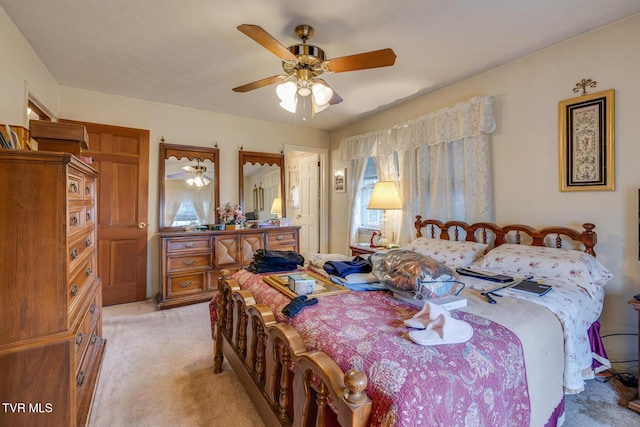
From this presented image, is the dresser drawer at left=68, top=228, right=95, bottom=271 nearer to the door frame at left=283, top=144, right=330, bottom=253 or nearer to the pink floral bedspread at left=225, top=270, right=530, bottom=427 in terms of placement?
the pink floral bedspread at left=225, top=270, right=530, bottom=427

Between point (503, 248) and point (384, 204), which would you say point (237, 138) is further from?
point (503, 248)

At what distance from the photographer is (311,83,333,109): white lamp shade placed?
7.22 ft

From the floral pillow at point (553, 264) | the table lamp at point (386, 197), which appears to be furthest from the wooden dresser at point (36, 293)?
the table lamp at point (386, 197)

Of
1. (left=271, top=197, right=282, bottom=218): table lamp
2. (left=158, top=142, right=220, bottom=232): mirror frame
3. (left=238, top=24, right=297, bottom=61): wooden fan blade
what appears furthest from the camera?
(left=271, top=197, right=282, bottom=218): table lamp

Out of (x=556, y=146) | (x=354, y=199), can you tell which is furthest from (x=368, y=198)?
(x=556, y=146)

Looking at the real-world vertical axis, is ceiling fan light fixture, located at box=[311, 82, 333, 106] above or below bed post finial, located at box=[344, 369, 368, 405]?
above

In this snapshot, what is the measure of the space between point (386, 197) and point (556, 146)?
1661mm

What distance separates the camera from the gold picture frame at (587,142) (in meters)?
2.12

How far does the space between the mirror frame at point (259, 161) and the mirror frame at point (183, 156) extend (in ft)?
1.06

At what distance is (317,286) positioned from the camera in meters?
1.74

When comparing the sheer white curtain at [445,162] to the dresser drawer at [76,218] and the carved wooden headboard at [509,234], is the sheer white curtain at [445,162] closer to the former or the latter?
the carved wooden headboard at [509,234]

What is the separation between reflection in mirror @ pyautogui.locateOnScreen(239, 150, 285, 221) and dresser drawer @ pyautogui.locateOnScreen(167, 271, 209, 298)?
1149 millimetres

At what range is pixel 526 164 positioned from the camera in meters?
2.60
